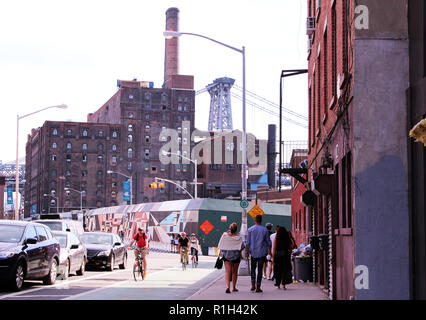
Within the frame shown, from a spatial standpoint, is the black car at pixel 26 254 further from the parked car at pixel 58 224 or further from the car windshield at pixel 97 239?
the car windshield at pixel 97 239

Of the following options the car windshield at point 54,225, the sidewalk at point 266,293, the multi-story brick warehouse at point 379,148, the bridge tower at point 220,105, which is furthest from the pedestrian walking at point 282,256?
the bridge tower at point 220,105

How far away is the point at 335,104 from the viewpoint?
14.7 m

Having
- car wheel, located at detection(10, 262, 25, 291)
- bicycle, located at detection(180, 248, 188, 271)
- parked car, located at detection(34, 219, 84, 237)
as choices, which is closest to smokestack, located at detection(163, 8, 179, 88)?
bicycle, located at detection(180, 248, 188, 271)

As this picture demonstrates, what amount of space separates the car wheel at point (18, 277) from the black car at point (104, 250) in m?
9.13

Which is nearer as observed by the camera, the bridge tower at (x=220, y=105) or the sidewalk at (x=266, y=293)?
the sidewalk at (x=266, y=293)

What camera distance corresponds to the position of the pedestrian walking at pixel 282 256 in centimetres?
1831

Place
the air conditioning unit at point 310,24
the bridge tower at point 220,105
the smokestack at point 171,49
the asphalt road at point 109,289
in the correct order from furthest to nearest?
the bridge tower at point 220,105 < the smokestack at point 171,49 < the air conditioning unit at point 310,24 < the asphalt road at point 109,289

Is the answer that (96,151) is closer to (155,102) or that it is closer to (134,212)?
(155,102)

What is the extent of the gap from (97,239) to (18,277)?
35.5 feet

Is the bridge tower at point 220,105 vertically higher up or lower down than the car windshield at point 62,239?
higher up

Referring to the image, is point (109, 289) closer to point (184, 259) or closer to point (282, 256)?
point (282, 256)

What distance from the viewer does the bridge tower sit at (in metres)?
168
